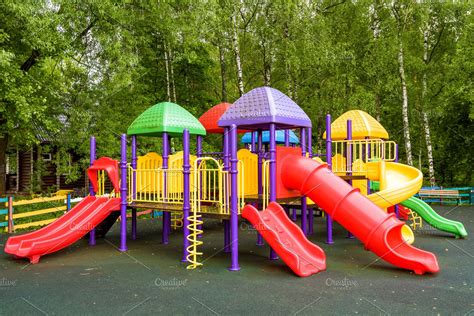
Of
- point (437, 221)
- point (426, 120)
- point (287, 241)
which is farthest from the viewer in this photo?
point (426, 120)

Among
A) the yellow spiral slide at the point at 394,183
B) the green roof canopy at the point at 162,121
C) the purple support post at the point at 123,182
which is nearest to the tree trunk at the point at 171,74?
the green roof canopy at the point at 162,121

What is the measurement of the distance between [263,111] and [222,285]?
3.58 meters

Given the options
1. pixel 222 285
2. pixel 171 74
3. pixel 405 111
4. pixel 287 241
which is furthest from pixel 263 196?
pixel 405 111

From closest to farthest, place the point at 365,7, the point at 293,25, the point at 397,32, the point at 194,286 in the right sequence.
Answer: the point at 194,286, the point at 293,25, the point at 397,32, the point at 365,7

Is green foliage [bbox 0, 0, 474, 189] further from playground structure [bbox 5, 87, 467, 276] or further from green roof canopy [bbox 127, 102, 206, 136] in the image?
playground structure [bbox 5, 87, 467, 276]

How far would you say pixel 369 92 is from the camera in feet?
67.8

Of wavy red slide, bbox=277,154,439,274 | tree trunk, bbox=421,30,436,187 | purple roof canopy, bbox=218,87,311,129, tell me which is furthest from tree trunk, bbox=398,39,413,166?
wavy red slide, bbox=277,154,439,274

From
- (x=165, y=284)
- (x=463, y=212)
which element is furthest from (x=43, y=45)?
(x=463, y=212)

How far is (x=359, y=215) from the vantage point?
7297mm

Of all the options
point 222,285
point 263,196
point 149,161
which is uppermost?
point 149,161

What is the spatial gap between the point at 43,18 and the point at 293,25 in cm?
1123

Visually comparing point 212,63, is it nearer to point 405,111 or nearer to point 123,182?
point 405,111

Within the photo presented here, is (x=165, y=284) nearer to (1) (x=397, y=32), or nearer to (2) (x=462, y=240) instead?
(2) (x=462, y=240)

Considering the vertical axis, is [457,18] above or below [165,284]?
above
